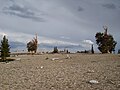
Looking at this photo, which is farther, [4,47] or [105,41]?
[105,41]

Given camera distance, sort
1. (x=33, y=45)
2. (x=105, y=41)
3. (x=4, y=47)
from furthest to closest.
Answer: (x=33, y=45) → (x=105, y=41) → (x=4, y=47)

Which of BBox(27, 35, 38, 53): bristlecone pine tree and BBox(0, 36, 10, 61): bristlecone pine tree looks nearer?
BBox(0, 36, 10, 61): bristlecone pine tree

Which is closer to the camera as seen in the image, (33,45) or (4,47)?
(4,47)

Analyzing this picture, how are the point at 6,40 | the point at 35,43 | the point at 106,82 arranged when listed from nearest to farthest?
the point at 106,82
the point at 6,40
the point at 35,43

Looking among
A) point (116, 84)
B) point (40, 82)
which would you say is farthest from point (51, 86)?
point (116, 84)

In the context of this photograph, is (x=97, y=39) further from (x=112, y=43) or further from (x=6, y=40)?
(x=6, y=40)

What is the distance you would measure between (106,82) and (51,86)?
4097 millimetres

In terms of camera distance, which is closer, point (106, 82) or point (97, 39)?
point (106, 82)

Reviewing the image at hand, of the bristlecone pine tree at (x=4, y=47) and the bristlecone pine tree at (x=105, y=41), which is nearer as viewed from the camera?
the bristlecone pine tree at (x=4, y=47)

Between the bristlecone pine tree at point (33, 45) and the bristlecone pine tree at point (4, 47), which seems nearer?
the bristlecone pine tree at point (4, 47)

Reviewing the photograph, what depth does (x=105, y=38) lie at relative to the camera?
7481 centimetres

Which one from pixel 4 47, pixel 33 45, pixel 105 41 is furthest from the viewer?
pixel 33 45

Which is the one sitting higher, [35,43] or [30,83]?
[35,43]

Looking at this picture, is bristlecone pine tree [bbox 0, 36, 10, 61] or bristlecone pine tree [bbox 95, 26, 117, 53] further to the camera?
bristlecone pine tree [bbox 95, 26, 117, 53]
